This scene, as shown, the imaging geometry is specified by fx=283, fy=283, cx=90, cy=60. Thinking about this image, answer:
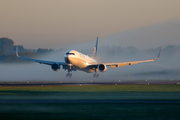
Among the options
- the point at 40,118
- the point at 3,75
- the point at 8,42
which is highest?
the point at 8,42

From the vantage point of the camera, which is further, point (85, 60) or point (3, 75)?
point (3, 75)

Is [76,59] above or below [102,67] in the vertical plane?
above

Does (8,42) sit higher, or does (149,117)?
(8,42)

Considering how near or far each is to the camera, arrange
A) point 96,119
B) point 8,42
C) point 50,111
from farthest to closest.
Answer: point 8,42
point 50,111
point 96,119

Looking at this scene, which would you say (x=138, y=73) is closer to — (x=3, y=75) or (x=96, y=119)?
(x=3, y=75)

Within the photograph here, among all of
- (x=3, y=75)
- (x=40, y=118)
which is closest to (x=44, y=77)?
(x=3, y=75)

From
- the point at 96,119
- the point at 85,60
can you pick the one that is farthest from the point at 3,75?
the point at 96,119

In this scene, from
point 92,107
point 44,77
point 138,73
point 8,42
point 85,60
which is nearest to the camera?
point 92,107

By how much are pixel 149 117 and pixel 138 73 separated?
227 feet

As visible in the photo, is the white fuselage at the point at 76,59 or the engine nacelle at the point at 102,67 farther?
the engine nacelle at the point at 102,67

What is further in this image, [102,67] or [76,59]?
[102,67]

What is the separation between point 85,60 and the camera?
73.3 metres

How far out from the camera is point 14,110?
25.0 meters

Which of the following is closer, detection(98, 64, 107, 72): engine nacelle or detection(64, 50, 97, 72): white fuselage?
detection(64, 50, 97, 72): white fuselage
